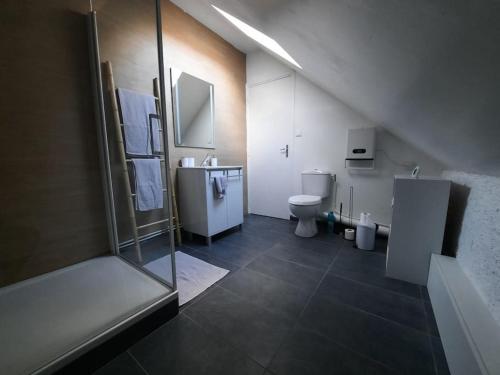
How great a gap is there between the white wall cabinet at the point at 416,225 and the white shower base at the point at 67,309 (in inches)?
64.3

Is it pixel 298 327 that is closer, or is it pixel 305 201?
pixel 298 327

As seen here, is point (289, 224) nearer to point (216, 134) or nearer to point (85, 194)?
point (216, 134)

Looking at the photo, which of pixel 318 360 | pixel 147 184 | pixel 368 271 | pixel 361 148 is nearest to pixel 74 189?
pixel 147 184

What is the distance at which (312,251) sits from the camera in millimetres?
2012

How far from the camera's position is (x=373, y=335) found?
3.51 ft

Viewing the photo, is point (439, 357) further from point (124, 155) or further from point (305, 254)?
point (124, 155)

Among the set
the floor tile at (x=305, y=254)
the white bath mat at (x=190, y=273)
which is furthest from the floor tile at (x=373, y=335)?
the white bath mat at (x=190, y=273)

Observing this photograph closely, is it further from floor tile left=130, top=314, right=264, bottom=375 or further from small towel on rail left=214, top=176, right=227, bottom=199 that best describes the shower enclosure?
small towel on rail left=214, top=176, right=227, bottom=199

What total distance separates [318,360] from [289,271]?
0.73m

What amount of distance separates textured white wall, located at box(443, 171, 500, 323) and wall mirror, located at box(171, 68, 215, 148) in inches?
93.3

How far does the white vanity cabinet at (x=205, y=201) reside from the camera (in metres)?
2.08

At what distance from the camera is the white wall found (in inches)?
84.1

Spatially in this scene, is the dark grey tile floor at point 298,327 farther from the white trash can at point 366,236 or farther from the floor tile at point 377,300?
the white trash can at point 366,236

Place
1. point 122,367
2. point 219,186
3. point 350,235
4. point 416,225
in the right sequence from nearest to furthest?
1. point 122,367
2. point 416,225
3. point 219,186
4. point 350,235
